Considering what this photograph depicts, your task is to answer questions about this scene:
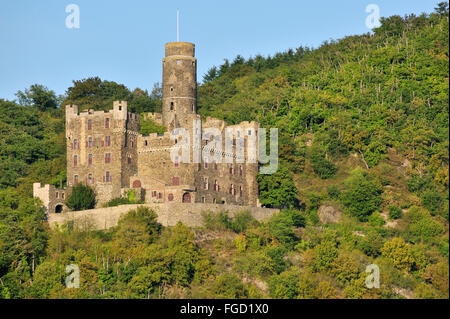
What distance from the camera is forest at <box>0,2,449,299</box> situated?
62.2 meters

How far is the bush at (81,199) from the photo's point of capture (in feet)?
225

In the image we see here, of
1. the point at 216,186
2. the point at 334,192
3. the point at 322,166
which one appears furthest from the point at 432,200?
the point at 216,186

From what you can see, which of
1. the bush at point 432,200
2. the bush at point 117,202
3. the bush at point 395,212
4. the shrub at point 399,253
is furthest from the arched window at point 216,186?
the bush at point 432,200

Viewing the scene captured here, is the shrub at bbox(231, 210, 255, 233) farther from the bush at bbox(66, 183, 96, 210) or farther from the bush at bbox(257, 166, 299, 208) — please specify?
the bush at bbox(66, 183, 96, 210)

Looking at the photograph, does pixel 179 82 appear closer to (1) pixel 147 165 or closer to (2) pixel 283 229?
(1) pixel 147 165

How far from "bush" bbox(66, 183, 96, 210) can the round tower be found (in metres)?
8.46

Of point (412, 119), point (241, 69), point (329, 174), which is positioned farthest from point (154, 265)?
point (241, 69)

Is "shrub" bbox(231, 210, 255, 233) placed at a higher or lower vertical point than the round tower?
lower

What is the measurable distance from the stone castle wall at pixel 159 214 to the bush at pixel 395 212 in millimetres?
10980

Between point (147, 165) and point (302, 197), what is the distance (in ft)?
38.5

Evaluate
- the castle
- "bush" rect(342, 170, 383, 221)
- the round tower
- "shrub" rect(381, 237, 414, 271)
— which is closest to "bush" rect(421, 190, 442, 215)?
"shrub" rect(381, 237, 414, 271)

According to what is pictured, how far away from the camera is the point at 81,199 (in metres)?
68.7

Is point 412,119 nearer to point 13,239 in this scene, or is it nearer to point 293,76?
point 293,76

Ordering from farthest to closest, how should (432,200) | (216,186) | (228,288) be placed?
(216,186) → (432,200) → (228,288)
